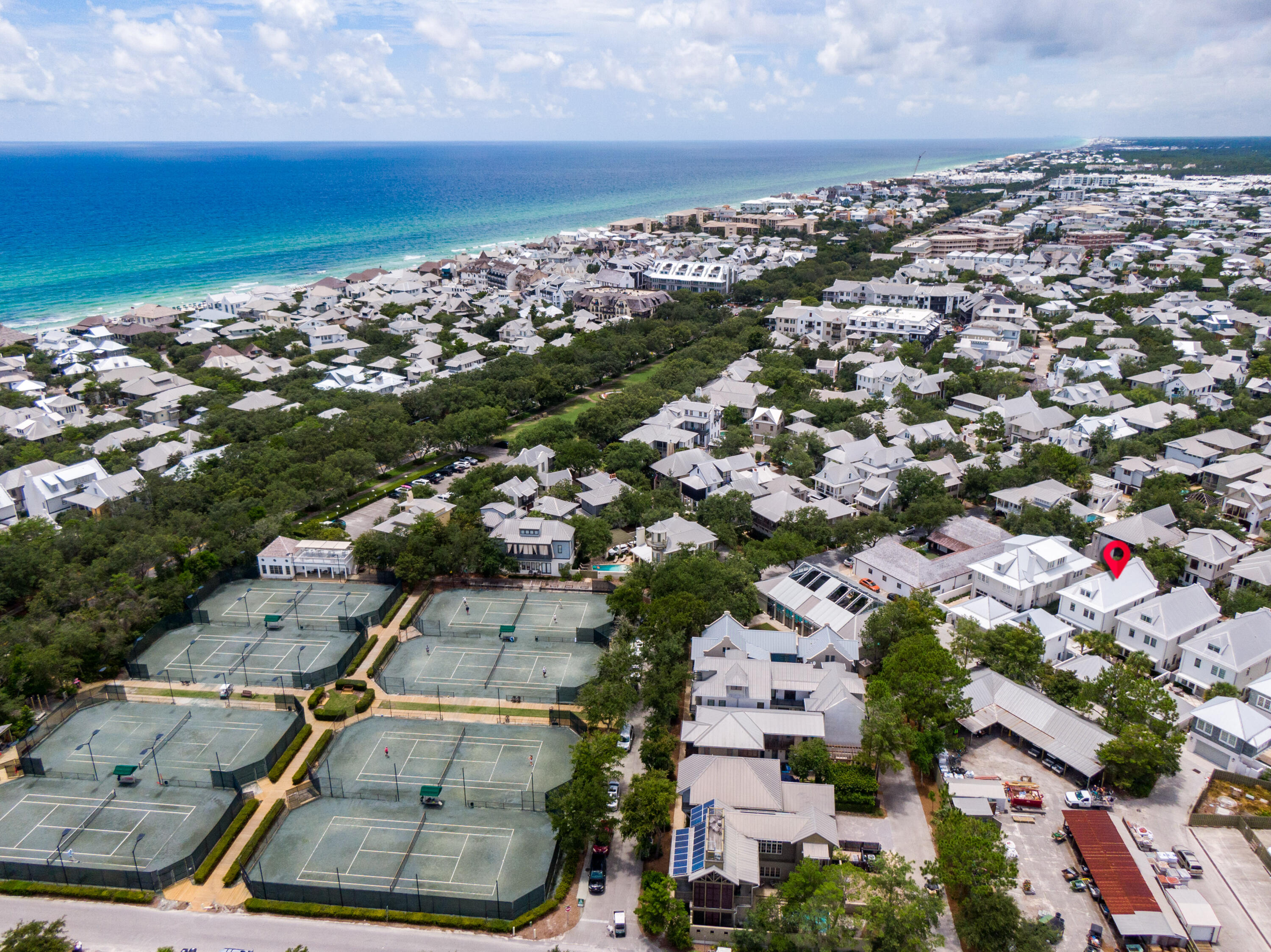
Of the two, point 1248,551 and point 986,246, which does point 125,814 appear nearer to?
point 1248,551

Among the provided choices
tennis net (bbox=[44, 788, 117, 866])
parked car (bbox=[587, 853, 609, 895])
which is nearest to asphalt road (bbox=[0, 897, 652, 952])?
tennis net (bbox=[44, 788, 117, 866])

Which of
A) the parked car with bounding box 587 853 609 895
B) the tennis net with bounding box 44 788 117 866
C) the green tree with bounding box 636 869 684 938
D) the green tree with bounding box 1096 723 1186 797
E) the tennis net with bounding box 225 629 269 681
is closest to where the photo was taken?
the green tree with bounding box 636 869 684 938

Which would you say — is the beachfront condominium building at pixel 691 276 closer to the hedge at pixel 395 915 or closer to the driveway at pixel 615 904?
the driveway at pixel 615 904

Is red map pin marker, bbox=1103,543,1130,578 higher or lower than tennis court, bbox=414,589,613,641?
higher

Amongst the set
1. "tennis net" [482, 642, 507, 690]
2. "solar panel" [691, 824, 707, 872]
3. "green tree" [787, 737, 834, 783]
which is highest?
"solar panel" [691, 824, 707, 872]

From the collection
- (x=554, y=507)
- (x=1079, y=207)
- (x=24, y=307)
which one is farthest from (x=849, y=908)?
(x=1079, y=207)

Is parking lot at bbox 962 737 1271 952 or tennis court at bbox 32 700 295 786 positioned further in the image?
tennis court at bbox 32 700 295 786

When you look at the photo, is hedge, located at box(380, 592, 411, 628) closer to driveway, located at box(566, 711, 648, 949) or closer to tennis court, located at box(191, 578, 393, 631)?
tennis court, located at box(191, 578, 393, 631)
